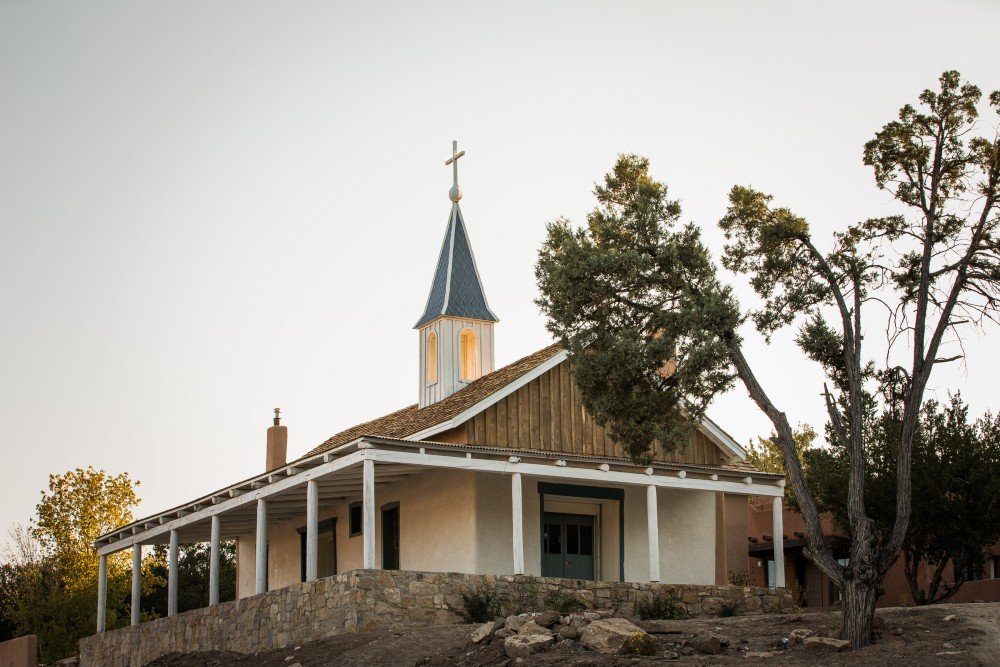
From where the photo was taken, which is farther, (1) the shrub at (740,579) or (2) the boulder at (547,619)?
(1) the shrub at (740,579)

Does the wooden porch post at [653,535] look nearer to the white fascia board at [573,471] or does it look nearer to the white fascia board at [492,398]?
the white fascia board at [573,471]

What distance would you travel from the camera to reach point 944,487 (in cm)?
2545

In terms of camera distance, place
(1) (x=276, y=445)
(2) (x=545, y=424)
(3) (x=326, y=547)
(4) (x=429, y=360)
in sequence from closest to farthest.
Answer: (2) (x=545, y=424)
(3) (x=326, y=547)
(4) (x=429, y=360)
(1) (x=276, y=445)

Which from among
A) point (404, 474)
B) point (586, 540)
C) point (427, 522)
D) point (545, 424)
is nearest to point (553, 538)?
point (586, 540)

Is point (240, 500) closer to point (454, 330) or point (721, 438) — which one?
point (454, 330)

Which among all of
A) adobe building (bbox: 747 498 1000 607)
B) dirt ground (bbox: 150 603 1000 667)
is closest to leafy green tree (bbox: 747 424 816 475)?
adobe building (bbox: 747 498 1000 607)

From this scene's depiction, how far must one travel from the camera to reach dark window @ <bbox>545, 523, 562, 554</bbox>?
27.2m

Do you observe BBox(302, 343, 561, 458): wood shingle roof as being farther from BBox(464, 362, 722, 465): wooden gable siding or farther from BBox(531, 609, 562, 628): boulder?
BBox(531, 609, 562, 628): boulder

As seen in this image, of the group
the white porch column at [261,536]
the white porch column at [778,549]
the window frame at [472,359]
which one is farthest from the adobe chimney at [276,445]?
the white porch column at [778,549]

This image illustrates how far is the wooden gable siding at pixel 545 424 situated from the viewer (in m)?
27.0

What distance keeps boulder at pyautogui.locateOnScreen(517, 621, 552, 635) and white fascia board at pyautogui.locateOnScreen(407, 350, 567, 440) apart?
840 centimetres

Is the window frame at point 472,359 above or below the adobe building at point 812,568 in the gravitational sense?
above

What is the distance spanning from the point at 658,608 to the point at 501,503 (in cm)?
407

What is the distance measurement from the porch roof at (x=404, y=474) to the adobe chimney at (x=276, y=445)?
12.0 ft
